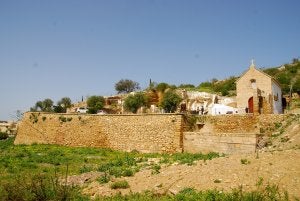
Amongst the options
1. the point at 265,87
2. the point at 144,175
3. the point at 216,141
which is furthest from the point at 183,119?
the point at 144,175

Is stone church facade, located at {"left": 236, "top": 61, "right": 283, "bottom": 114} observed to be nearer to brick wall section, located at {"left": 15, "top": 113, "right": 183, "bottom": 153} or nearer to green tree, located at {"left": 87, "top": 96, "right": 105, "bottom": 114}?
brick wall section, located at {"left": 15, "top": 113, "right": 183, "bottom": 153}

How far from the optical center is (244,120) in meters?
27.4

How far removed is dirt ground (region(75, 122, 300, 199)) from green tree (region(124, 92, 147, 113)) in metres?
32.6

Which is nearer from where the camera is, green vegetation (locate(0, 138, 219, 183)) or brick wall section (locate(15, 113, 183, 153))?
green vegetation (locate(0, 138, 219, 183))

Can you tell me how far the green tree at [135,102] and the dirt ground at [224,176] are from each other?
32.6 meters

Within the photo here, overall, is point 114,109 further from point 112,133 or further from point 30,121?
point 112,133

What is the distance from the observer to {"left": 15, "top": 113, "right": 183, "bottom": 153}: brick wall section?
2797 centimetres

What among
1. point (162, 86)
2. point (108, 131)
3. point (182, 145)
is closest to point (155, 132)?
point (182, 145)

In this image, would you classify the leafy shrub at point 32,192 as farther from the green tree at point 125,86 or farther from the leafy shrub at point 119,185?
the green tree at point 125,86

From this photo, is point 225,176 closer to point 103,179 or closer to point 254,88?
point 103,179

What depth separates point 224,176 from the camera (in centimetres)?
1279

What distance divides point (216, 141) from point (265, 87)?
40.1 ft

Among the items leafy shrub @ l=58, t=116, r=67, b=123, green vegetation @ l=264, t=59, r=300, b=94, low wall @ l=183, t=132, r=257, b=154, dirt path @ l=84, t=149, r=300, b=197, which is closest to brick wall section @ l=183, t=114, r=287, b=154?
low wall @ l=183, t=132, r=257, b=154

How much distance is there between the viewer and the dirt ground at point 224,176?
11.9m
